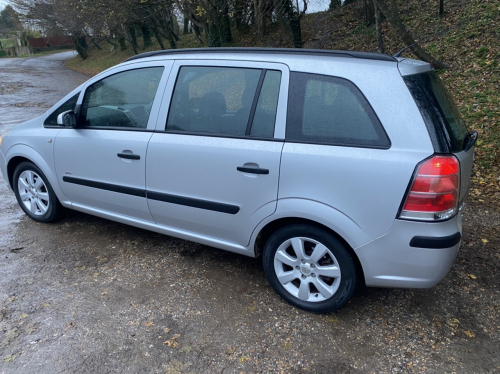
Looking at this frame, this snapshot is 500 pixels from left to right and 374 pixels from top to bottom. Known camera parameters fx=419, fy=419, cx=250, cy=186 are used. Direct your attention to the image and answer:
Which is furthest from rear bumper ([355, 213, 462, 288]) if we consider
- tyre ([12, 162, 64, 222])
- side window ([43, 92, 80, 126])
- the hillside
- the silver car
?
tyre ([12, 162, 64, 222])

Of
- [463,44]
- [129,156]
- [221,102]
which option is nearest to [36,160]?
[129,156]

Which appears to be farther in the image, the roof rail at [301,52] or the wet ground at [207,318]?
the roof rail at [301,52]

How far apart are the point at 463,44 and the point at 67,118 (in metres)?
9.80

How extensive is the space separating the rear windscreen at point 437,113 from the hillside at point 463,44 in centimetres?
272

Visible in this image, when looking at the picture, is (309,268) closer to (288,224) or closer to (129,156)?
(288,224)

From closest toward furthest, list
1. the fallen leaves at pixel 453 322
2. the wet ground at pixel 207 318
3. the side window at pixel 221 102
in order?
the wet ground at pixel 207 318, the fallen leaves at pixel 453 322, the side window at pixel 221 102

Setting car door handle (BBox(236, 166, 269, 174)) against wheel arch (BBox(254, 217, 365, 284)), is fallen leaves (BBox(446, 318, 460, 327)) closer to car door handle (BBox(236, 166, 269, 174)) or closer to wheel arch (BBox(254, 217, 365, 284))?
Result: wheel arch (BBox(254, 217, 365, 284))

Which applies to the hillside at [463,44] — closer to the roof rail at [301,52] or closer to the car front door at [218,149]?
the roof rail at [301,52]

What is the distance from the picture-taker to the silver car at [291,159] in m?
2.62

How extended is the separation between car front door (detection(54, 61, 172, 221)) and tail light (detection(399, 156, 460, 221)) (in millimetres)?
2184

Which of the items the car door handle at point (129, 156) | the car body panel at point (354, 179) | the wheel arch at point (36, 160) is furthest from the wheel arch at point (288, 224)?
the wheel arch at point (36, 160)

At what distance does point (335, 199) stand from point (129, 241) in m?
2.42

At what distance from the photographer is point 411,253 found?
8.68ft

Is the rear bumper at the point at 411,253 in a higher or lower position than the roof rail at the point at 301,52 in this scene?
lower
